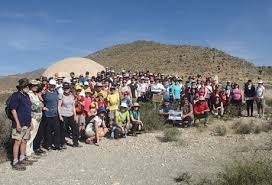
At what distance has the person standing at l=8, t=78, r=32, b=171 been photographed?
33.2ft

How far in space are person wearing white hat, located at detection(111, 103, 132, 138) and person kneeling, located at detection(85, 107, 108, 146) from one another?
0.48m

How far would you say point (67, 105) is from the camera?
1259 cm

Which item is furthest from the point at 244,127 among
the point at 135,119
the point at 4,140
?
the point at 4,140

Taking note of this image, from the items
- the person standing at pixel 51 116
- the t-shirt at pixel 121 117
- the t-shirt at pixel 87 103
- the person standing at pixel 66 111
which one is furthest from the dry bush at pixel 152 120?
the person standing at pixel 51 116

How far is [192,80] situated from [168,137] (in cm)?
527

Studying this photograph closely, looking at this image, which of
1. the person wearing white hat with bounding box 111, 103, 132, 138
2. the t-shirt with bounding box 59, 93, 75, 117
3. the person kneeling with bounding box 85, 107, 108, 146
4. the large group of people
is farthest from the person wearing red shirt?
the t-shirt with bounding box 59, 93, 75, 117

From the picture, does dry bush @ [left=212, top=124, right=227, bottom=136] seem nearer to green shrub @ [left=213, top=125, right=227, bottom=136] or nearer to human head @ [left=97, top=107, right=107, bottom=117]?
green shrub @ [left=213, top=125, right=227, bottom=136]

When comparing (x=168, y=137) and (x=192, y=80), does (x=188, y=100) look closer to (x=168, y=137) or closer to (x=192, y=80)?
(x=192, y=80)

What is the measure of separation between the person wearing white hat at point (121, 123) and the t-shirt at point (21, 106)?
4508 millimetres

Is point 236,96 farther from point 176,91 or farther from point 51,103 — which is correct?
point 51,103

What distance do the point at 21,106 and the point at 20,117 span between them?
247 mm

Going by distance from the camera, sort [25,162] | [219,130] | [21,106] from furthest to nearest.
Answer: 1. [219,130]
2. [25,162]
3. [21,106]

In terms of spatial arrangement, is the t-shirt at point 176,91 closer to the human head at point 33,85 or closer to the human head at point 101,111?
the human head at point 101,111

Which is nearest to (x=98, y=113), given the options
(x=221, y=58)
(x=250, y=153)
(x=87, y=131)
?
(x=87, y=131)
